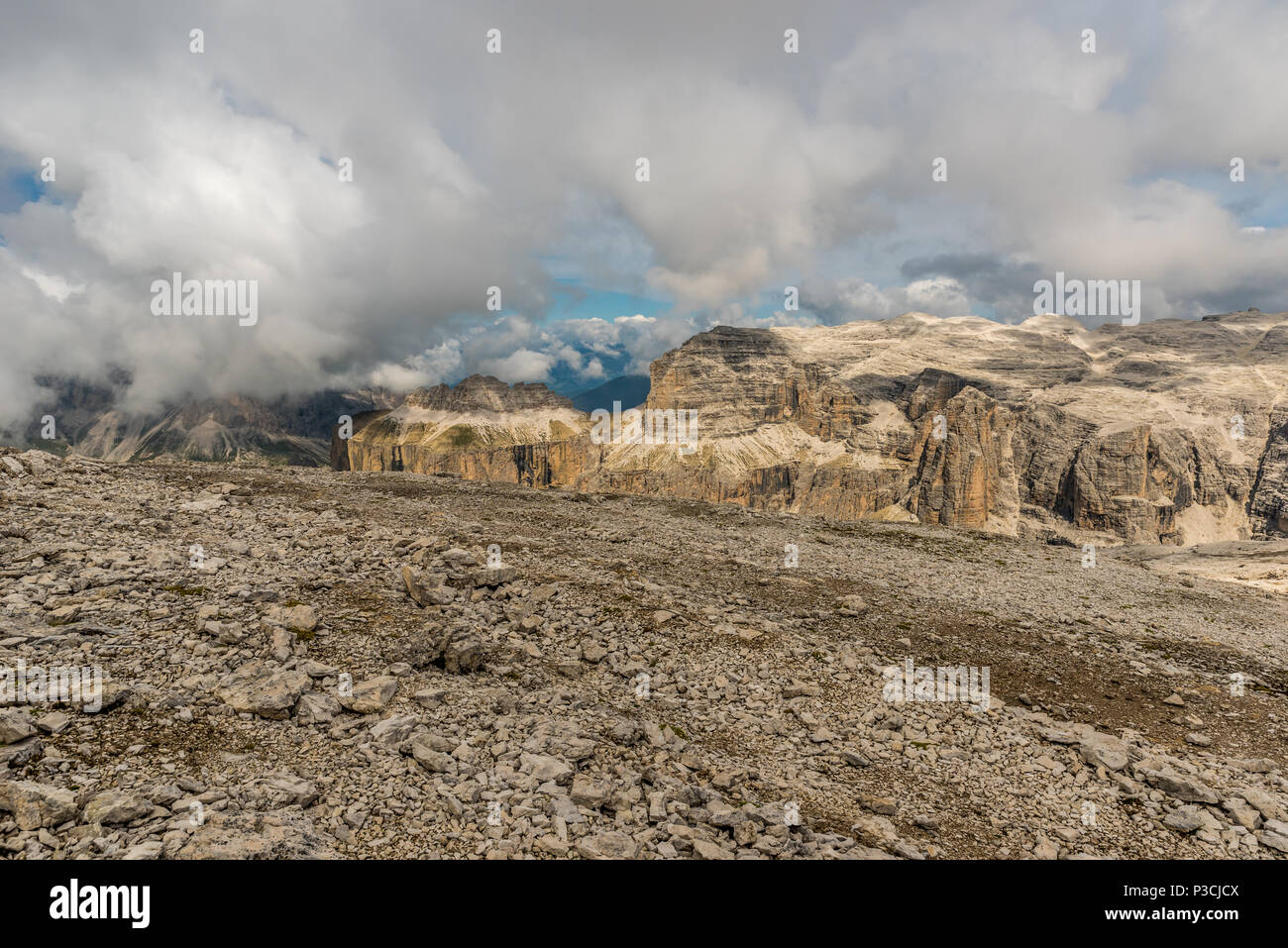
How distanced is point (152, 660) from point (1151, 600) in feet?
137

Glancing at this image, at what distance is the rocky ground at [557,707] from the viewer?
8.80 m

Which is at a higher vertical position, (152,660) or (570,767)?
(152,660)

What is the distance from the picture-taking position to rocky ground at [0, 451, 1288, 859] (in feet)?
28.9

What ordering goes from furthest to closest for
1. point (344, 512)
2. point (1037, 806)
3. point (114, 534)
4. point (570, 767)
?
point (344, 512) → point (114, 534) → point (1037, 806) → point (570, 767)

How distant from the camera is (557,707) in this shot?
12859mm

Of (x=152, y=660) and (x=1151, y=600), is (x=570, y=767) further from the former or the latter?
(x=1151, y=600)

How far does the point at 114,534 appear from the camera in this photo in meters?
18.6

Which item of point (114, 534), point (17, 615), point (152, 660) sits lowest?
point (152, 660)

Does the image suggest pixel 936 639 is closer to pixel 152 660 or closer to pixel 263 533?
pixel 152 660

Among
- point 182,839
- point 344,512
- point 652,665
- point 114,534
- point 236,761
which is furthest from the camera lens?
point 344,512

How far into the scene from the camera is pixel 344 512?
2711 cm
